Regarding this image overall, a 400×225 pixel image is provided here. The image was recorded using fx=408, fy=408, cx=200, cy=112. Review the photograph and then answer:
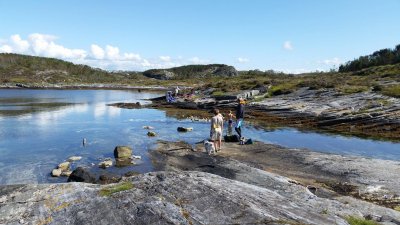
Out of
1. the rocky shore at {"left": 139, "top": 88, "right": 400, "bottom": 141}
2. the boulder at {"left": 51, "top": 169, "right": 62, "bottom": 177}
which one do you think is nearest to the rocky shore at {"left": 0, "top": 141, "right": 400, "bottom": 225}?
the boulder at {"left": 51, "top": 169, "right": 62, "bottom": 177}

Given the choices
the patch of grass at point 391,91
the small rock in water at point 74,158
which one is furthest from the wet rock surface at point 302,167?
the patch of grass at point 391,91

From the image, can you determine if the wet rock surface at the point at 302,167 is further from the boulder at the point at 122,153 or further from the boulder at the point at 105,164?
the boulder at the point at 105,164

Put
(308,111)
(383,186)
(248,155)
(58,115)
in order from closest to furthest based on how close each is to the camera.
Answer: (383,186), (248,155), (308,111), (58,115)

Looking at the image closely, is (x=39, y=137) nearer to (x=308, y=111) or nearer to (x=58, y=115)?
(x=58, y=115)

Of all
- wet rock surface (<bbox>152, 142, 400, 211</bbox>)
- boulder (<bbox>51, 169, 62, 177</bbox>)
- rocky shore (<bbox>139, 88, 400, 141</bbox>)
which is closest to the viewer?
wet rock surface (<bbox>152, 142, 400, 211</bbox>)

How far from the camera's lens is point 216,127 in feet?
101

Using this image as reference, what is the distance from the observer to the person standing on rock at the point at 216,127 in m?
30.4

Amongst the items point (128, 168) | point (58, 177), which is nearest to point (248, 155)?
point (128, 168)

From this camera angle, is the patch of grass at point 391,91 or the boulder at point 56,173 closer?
the boulder at point 56,173

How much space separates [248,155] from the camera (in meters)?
31.1

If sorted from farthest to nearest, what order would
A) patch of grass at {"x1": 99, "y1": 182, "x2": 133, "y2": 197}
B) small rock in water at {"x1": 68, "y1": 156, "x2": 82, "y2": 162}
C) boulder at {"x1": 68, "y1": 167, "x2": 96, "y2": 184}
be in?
1. small rock in water at {"x1": 68, "y1": 156, "x2": 82, "y2": 162}
2. boulder at {"x1": 68, "y1": 167, "x2": 96, "y2": 184}
3. patch of grass at {"x1": 99, "y1": 182, "x2": 133, "y2": 197}

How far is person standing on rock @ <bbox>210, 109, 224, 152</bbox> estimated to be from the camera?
3038cm

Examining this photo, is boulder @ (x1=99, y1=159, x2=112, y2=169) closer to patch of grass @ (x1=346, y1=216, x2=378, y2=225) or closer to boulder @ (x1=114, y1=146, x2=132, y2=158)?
boulder @ (x1=114, y1=146, x2=132, y2=158)

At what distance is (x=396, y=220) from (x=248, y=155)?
17509 mm
